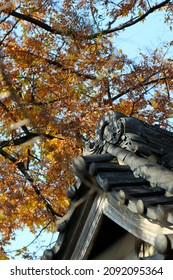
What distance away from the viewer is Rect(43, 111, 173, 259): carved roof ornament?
408cm

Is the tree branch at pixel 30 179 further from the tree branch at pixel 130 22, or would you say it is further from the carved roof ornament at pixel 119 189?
the carved roof ornament at pixel 119 189

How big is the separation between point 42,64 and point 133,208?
10.6 meters

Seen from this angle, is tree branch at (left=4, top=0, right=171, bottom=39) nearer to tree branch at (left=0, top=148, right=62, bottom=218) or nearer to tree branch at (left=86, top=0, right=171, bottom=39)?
tree branch at (left=86, top=0, right=171, bottom=39)

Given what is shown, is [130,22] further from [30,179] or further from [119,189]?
[119,189]

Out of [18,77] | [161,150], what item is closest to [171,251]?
[161,150]

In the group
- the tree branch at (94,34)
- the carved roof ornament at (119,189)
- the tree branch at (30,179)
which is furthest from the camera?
the tree branch at (94,34)

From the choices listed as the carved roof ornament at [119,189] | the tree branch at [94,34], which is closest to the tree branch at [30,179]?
the tree branch at [94,34]

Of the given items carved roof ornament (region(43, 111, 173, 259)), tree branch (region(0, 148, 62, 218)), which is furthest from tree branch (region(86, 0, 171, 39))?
carved roof ornament (region(43, 111, 173, 259))

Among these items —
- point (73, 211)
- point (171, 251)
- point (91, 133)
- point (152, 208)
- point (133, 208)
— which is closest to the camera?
point (171, 251)

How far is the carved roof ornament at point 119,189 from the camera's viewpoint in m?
4.08

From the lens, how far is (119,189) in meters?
4.54
